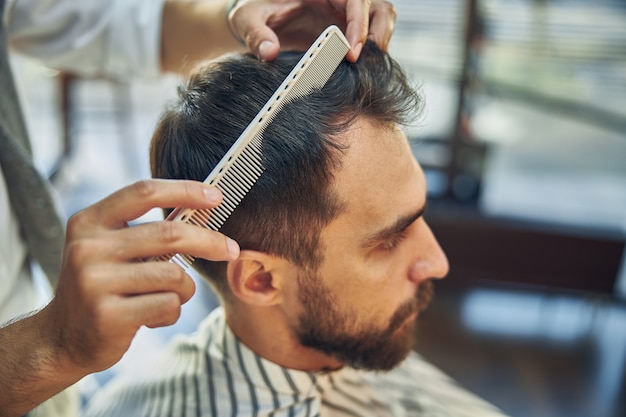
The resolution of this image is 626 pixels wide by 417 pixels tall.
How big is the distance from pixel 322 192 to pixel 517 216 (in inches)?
96.9

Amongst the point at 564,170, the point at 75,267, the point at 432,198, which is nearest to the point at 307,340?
the point at 75,267

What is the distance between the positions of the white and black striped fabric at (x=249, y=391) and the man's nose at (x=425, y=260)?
35 centimetres

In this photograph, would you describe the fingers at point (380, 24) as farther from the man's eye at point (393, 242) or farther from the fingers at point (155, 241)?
the fingers at point (155, 241)

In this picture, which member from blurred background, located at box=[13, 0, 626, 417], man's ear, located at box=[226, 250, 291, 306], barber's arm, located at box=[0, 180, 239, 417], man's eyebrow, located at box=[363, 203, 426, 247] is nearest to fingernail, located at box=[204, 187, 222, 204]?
barber's arm, located at box=[0, 180, 239, 417]

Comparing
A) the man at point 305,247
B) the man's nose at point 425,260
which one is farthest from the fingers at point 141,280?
the man's nose at point 425,260

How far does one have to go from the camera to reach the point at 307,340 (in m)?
1.39

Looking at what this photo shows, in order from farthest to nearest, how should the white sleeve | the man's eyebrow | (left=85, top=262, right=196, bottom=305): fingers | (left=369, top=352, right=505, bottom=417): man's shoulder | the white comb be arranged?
(left=369, top=352, right=505, bottom=417): man's shoulder < the white sleeve < the man's eyebrow < the white comb < (left=85, top=262, right=196, bottom=305): fingers

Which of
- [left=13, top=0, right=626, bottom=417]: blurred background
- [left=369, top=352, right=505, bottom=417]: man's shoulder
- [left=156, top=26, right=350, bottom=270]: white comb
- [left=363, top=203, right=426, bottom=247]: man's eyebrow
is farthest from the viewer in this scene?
[left=13, top=0, right=626, bottom=417]: blurred background

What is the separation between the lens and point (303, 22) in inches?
55.5

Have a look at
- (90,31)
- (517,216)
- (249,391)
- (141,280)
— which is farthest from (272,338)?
(517,216)

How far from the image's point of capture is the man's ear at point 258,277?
1251 millimetres

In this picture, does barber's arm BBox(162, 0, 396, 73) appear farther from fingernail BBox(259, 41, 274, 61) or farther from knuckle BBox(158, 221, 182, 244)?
knuckle BBox(158, 221, 182, 244)

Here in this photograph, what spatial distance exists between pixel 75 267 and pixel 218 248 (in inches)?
7.7

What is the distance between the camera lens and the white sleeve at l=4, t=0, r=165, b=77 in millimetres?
1545
